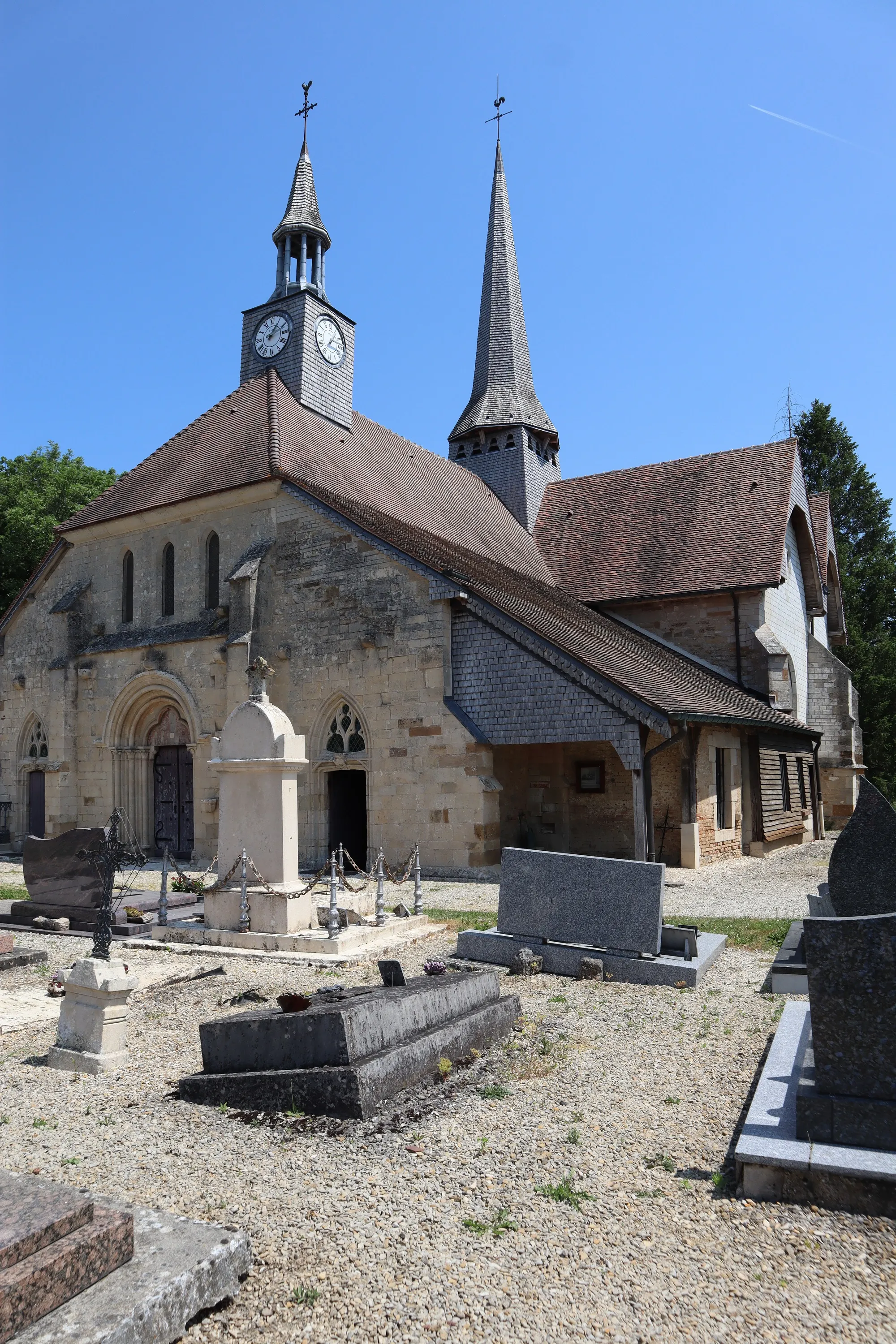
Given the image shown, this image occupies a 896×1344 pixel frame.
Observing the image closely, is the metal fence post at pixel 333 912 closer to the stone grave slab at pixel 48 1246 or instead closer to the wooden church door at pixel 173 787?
the stone grave slab at pixel 48 1246

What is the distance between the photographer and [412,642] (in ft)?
56.2

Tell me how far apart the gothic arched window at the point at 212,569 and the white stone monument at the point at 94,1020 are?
14.9 metres

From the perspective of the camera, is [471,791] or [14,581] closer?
[471,791]

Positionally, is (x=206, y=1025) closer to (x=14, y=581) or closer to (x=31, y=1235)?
(x=31, y=1235)

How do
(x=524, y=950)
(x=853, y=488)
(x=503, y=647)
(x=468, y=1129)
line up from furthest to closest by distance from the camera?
(x=853, y=488) → (x=503, y=647) → (x=524, y=950) → (x=468, y=1129)

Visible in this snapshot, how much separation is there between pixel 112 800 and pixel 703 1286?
20.1 metres

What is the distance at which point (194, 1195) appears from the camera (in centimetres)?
400

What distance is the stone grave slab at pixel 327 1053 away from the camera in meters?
4.95

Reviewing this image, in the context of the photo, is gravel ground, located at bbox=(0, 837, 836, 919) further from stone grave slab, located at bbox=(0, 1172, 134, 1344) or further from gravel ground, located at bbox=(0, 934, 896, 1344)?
stone grave slab, located at bbox=(0, 1172, 134, 1344)

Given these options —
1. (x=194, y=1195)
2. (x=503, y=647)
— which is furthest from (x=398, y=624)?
(x=194, y=1195)

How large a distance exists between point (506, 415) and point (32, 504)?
17.1 meters

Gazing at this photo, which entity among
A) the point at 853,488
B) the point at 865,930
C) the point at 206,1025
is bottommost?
the point at 206,1025

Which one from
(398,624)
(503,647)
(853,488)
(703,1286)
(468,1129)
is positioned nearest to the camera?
(703,1286)

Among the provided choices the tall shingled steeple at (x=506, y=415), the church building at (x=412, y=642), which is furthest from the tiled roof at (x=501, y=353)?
the church building at (x=412, y=642)
